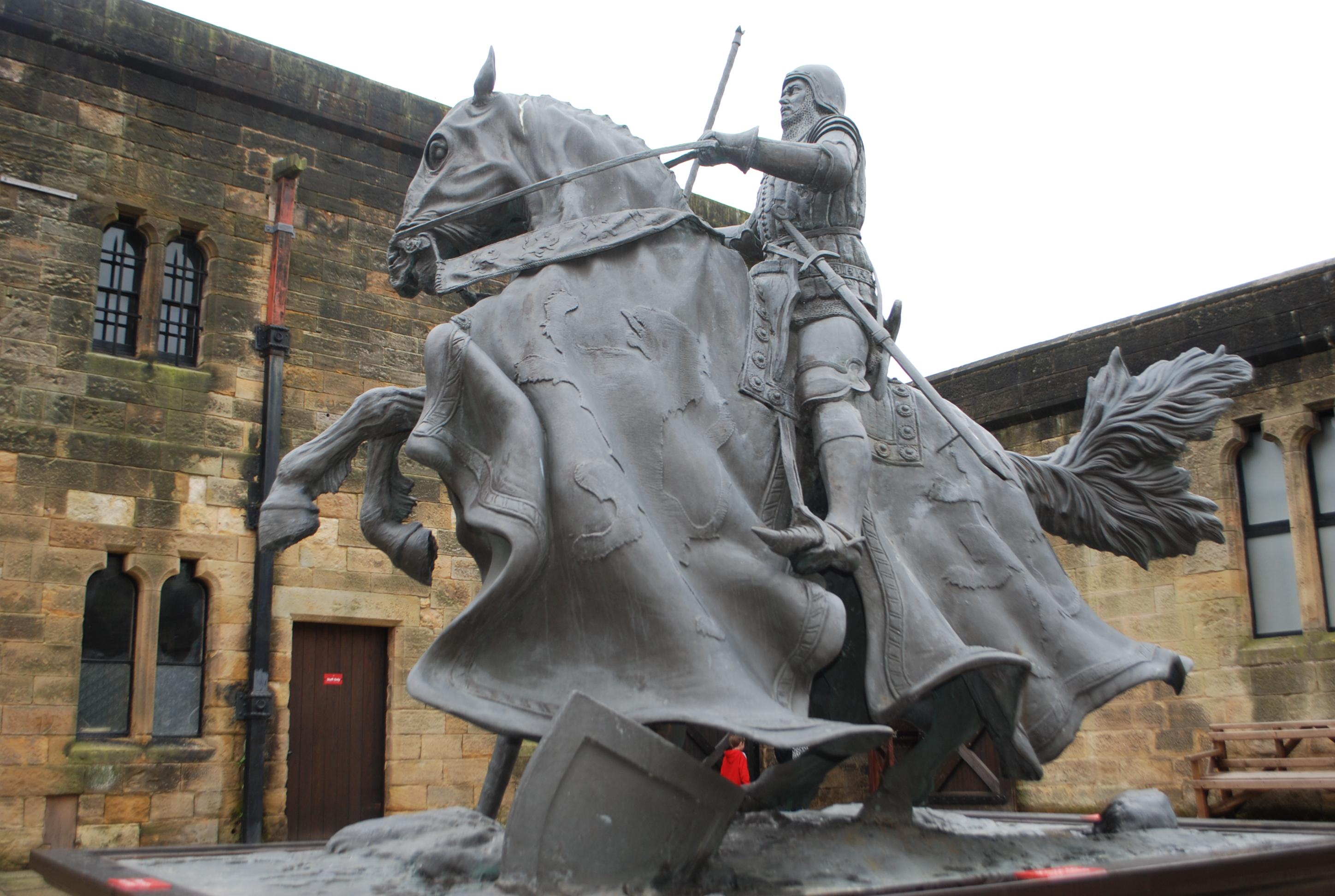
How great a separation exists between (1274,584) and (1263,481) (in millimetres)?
878

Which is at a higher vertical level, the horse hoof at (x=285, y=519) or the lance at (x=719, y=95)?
the lance at (x=719, y=95)

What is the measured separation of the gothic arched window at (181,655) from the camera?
10.4 m

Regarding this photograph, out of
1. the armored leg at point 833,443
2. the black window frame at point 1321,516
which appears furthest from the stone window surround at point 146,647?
the black window frame at point 1321,516

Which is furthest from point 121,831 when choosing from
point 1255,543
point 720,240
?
point 1255,543

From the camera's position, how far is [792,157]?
14.1ft

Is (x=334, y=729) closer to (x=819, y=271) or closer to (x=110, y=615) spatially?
(x=110, y=615)

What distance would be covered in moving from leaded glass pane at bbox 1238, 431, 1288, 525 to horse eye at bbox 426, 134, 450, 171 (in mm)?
8608

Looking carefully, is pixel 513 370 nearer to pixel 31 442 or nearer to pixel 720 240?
pixel 720 240

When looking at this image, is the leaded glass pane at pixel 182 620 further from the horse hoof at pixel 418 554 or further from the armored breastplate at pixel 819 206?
the armored breastplate at pixel 819 206

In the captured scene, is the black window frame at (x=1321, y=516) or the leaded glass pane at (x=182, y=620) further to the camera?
the leaded glass pane at (x=182, y=620)

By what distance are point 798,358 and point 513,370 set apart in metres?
1.07

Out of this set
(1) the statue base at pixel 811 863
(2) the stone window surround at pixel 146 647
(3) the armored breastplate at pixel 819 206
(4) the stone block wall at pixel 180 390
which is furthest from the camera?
(2) the stone window surround at pixel 146 647

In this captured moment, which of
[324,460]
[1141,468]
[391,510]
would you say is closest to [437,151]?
[324,460]

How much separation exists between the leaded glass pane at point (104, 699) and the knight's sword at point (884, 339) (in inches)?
308
